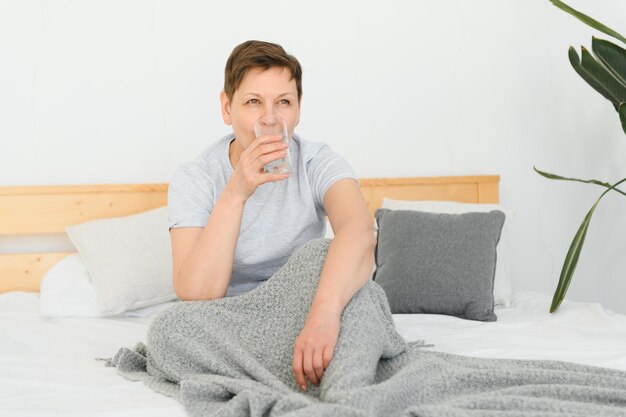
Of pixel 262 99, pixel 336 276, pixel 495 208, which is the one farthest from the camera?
pixel 495 208

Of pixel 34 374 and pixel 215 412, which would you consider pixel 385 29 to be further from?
pixel 215 412

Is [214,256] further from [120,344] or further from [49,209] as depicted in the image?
[49,209]

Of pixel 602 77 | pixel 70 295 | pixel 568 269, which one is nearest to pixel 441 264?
pixel 568 269

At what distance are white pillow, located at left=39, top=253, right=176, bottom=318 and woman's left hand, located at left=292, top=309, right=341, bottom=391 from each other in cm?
106

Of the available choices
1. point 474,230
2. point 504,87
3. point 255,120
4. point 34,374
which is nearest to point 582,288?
point 504,87

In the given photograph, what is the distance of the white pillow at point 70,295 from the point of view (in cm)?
216

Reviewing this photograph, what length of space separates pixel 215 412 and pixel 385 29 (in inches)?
80.8

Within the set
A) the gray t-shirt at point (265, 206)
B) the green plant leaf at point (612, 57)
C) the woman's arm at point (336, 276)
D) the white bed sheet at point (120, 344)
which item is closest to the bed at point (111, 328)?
the white bed sheet at point (120, 344)

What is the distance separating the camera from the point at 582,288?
3090mm

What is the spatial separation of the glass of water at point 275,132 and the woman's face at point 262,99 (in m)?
0.10

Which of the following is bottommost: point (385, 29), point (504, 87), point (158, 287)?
point (158, 287)

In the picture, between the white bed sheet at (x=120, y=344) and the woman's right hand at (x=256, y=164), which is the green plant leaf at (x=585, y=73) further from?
the woman's right hand at (x=256, y=164)

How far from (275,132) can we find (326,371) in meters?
0.48

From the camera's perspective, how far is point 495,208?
2.58 metres
